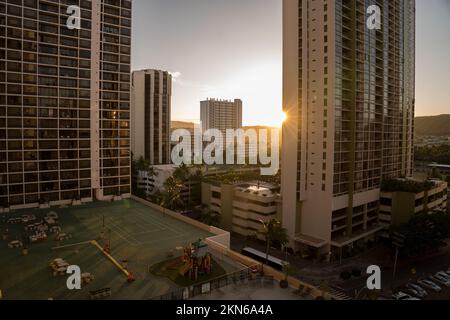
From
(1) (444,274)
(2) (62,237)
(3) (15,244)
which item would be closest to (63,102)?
(2) (62,237)

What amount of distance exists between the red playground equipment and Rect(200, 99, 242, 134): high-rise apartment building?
164m

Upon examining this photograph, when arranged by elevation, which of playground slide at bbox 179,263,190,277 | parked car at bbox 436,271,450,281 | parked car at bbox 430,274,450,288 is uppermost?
playground slide at bbox 179,263,190,277

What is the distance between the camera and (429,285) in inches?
1848

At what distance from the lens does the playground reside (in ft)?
87.3

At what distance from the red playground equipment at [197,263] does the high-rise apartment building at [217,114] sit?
6467 inches

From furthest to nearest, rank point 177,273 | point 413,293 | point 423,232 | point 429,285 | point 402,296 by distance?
point 423,232
point 429,285
point 413,293
point 402,296
point 177,273

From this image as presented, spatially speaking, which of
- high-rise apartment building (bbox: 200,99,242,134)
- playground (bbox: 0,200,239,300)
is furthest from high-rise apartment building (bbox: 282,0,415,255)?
high-rise apartment building (bbox: 200,99,242,134)

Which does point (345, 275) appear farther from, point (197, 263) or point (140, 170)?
point (140, 170)

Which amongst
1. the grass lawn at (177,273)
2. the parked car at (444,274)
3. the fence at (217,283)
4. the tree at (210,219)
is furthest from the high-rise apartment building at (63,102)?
the parked car at (444,274)

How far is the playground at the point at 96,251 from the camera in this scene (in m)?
26.6

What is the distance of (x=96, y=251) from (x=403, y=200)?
56.9 metres

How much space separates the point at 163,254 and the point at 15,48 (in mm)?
42508

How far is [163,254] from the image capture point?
112 ft

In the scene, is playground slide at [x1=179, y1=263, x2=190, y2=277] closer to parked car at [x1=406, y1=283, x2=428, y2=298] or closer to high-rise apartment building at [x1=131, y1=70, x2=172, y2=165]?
parked car at [x1=406, y1=283, x2=428, y2=298]
